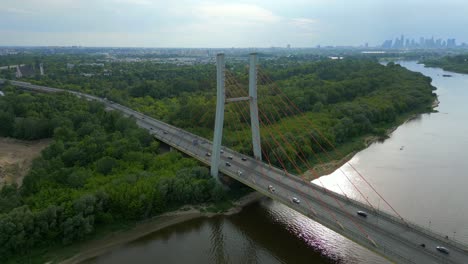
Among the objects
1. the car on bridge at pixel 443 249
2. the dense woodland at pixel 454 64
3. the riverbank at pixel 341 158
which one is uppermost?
the dense woodland at pixel 454 64

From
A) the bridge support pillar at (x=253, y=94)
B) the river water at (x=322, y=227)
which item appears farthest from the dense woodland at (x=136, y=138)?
the bridge support pillar at (x=253, y=94)

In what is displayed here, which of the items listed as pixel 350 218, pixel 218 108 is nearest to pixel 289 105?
pixel 218 108

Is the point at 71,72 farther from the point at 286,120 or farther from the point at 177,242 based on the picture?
the point at 177,242

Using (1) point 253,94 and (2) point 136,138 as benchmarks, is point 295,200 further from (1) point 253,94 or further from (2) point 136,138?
(2) point 136,138

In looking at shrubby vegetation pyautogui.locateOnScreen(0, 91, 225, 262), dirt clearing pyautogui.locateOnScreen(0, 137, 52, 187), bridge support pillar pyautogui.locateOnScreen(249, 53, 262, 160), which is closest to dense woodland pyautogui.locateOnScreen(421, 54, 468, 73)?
bridge support pillar pyautogui.locateOnScreen(249, 53, 262, 160)

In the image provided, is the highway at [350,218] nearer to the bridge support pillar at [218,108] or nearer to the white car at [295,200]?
the white car at [295,200]

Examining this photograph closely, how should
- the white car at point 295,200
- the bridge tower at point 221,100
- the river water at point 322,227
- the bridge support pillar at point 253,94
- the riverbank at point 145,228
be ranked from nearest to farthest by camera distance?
the river water at point 322,227, the riverbank at point 145,228, the white car at point 295,200, the bridge tower at point 221,100, the bridge support pillar at point 253,94

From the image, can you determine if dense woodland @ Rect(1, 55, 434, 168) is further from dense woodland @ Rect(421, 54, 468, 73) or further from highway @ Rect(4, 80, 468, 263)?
dense woodland @ Rect(421, 54, 468, 73)
